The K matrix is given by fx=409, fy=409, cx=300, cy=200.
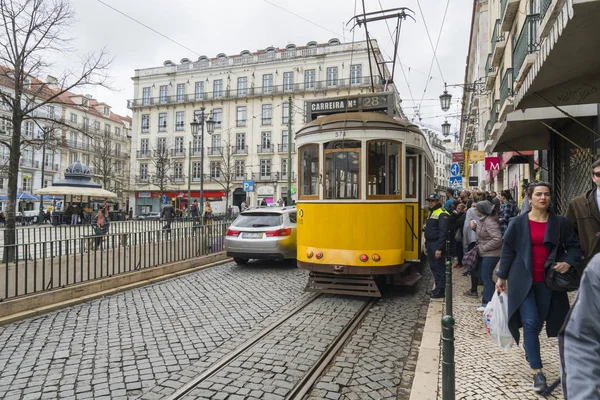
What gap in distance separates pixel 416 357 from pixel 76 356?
3.75m

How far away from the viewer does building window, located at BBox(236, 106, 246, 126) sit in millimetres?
50812

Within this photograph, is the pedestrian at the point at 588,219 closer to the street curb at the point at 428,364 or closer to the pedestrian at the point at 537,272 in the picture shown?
the pedestrian at the point at 537,272

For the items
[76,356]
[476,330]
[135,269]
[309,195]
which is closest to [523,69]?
[309,195]

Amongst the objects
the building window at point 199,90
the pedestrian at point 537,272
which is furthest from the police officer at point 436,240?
the building window at point 199,90

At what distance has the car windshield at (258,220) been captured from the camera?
Answer: 10.3m

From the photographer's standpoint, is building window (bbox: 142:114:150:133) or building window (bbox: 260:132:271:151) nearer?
building window (bbox: 260:132:271:151)

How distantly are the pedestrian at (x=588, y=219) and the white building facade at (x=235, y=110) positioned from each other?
139ft

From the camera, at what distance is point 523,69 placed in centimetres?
1073

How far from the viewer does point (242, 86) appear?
50688 millimetres

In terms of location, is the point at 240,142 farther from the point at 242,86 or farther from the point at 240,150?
the point at 242,86

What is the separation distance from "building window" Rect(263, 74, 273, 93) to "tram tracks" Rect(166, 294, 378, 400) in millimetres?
45363

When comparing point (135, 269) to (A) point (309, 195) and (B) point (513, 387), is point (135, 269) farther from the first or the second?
(B) point (513, 387)

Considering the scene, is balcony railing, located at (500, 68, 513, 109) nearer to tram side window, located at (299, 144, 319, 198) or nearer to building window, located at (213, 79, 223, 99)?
tram side window, located at (299, 144, 319, 198)

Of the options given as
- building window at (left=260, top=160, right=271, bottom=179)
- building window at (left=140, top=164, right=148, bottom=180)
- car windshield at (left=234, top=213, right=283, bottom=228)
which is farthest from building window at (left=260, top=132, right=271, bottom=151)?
car windshield at (left=234, top=213, right=283, bottom=228)
